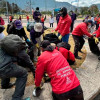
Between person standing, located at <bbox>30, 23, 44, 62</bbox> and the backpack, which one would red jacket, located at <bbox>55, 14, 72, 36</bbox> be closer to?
person standing, located at <bbox>30, 23, 44, 62</bbox>

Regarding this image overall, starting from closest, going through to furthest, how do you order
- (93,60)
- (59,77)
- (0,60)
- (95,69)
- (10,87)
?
(59,77) < (0,60) < (10,87) < (95,69) < (93,60)

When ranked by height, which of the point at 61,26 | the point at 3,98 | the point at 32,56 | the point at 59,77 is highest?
the point at 61,26

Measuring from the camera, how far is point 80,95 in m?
1.93

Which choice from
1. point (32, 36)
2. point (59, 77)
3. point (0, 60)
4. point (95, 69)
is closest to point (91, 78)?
point (95, 69)

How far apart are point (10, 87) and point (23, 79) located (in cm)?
90

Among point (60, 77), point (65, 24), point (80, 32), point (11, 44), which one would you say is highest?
point (65, 24)

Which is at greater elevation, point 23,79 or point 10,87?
point 23,79

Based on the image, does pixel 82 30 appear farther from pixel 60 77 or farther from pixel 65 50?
pixel 60 77

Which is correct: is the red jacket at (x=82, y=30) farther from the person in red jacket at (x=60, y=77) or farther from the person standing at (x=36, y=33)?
the person in red jacket at (x=60, y=77)

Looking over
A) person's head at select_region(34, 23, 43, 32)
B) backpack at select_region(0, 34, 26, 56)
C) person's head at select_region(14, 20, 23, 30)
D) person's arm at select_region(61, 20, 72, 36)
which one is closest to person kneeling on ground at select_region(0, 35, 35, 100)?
backpack at select_region(0, 34, 26, 56)

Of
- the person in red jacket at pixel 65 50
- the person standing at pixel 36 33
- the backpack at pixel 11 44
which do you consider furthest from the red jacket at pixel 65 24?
the backpack at pixel 11 44

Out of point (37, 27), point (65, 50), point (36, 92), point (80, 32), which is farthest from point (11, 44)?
point (80, 32)

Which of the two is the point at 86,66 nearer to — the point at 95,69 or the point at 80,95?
the point at 95,69

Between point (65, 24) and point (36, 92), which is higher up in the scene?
point (65, 24)
